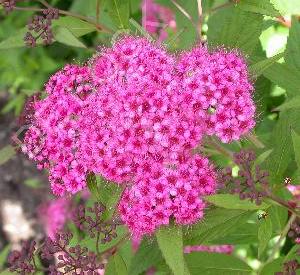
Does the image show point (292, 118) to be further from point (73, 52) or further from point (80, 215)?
point (73, 52)

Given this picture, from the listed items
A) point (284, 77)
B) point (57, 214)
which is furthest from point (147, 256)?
point (57, 214)

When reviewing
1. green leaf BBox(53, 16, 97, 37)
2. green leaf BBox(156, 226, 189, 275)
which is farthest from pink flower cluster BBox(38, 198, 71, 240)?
green leaf BBox(156, 226, 189, 275)

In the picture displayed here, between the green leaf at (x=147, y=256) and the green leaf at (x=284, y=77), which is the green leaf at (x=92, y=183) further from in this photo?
the green leaf at (x=284, y=77)

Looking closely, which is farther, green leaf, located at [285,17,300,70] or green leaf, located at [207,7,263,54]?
green leaf, located at [285,17,300,70]

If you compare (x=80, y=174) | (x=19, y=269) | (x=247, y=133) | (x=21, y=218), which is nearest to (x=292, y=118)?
(x=247, y=133)

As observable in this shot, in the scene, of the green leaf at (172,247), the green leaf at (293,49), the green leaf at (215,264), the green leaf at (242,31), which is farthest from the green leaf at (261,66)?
the green leaf at (215,264)

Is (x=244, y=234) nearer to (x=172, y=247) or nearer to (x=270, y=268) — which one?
(x=270, y=268)

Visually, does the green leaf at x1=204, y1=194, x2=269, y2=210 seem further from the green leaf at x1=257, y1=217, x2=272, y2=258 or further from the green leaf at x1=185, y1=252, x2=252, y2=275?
the green leaf at x1=185, y1=252, x2=252, y2=275
